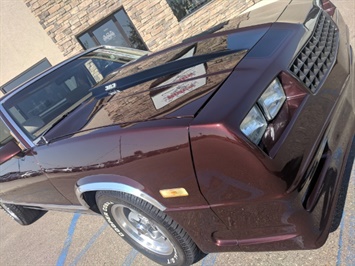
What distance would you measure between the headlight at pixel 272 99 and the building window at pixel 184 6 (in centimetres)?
871

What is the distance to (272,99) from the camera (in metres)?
1.72

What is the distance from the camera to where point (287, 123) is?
5.56 ft

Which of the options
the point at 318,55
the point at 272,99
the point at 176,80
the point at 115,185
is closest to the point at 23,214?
the point at 115,185

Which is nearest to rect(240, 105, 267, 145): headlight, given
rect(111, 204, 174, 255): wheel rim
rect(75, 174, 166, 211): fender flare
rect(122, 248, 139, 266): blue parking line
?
rect(75, 174, 166, 211): fender flare

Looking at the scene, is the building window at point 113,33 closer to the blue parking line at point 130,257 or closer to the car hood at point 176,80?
the car hood at point 176,80

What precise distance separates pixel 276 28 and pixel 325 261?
5.19 ft

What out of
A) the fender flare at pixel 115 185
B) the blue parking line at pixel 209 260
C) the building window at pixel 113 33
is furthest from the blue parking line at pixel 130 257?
the building window at pixel 113 33

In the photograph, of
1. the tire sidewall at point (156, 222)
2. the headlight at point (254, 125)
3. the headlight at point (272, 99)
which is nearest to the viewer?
the headlight at point (254, 125)

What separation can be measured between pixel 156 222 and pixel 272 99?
1.06m

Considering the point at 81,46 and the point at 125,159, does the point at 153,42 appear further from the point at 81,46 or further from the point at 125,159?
the point at 125,159

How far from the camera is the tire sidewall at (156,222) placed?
6.75 feet

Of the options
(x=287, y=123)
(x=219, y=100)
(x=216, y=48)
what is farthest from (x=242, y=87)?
(x=216, y=48)

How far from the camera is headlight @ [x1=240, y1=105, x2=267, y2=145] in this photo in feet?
5.07

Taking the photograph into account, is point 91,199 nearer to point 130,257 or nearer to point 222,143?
point 130,257
